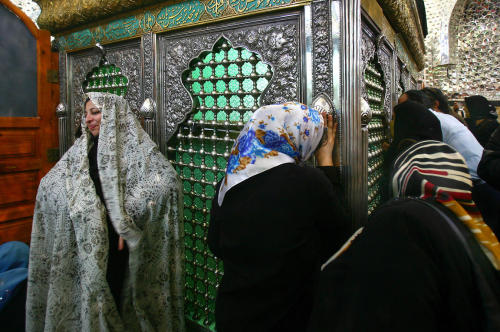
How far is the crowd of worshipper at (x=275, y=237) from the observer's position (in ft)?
1.42

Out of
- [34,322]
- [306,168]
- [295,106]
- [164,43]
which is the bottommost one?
[34,322]

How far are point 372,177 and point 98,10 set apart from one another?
1.92 meters

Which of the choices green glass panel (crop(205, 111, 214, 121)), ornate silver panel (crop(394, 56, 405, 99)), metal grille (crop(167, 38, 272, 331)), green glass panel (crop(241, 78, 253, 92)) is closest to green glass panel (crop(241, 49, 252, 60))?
metal grille (crop(167, 38, 272, 331))

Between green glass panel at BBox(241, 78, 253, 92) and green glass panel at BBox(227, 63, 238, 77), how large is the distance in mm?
65

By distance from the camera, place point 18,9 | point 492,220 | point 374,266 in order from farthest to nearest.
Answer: point 18,9 → point 492,220 → point 374,266

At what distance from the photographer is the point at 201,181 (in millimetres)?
1685

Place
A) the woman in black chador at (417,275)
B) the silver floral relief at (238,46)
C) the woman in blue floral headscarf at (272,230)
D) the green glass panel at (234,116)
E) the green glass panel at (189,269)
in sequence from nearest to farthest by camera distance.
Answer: the woman in black chador at (417,275), the woman in blue floral headscarf at (272,230), the silver floral relief at (238,46), the green glass panel at (234,116), the green glass panel at (189,269)

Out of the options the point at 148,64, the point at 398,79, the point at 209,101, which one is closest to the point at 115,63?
the point at 148,64

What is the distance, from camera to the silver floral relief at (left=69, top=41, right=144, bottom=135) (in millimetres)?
1838

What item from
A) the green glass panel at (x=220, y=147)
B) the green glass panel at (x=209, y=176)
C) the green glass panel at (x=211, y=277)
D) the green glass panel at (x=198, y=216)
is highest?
the green glass panel at (x=220, y=147)

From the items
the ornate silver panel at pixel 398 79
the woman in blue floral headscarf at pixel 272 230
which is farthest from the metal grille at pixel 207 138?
the ornate silver panel at pixel 398 79

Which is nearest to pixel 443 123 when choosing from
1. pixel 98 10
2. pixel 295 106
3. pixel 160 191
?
pixel 295 106

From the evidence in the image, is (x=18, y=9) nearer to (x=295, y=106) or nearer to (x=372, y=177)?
(x=295, y=106)

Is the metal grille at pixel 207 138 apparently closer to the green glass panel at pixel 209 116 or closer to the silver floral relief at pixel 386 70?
the green glass panel at pixel 209 116
